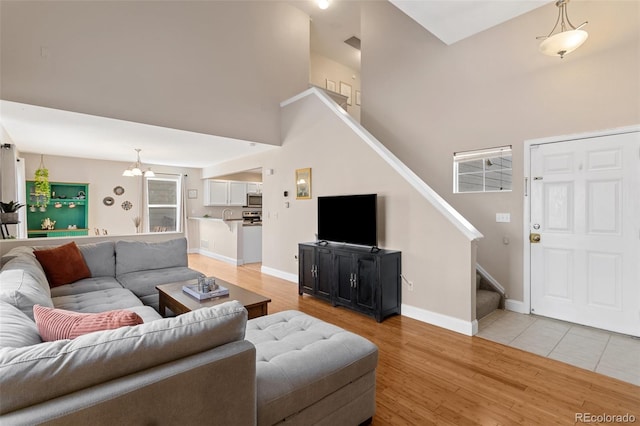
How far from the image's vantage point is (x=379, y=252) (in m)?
3.64

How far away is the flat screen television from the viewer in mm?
3816

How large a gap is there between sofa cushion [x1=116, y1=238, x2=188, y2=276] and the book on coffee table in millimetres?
1345

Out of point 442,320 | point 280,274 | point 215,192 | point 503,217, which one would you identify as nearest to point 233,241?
point 280,274

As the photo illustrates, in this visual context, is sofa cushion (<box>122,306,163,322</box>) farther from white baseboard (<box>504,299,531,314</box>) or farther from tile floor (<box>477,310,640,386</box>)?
white baseboard (<box>504,299,531,314</box>)

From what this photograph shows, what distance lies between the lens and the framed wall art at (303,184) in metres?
5.05

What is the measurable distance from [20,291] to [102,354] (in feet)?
4.48

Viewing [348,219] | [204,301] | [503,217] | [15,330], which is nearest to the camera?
[15,330]

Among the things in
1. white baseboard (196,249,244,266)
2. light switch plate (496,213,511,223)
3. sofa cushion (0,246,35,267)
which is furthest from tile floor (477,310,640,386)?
white baseboard (196,249,244,266)

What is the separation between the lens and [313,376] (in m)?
1.54

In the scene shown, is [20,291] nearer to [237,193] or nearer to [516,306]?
→ [516,306]

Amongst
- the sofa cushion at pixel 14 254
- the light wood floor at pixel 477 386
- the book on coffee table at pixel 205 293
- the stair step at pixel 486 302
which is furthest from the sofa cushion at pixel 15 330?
the stair step at pixel 486 302

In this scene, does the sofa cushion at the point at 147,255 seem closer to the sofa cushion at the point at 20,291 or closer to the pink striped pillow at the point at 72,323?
the sofa cushion at the point at 20,291

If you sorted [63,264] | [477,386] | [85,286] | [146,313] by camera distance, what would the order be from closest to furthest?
[477,386]
[146,313]
[85,286]
[63,264]

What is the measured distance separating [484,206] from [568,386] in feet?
7.62
